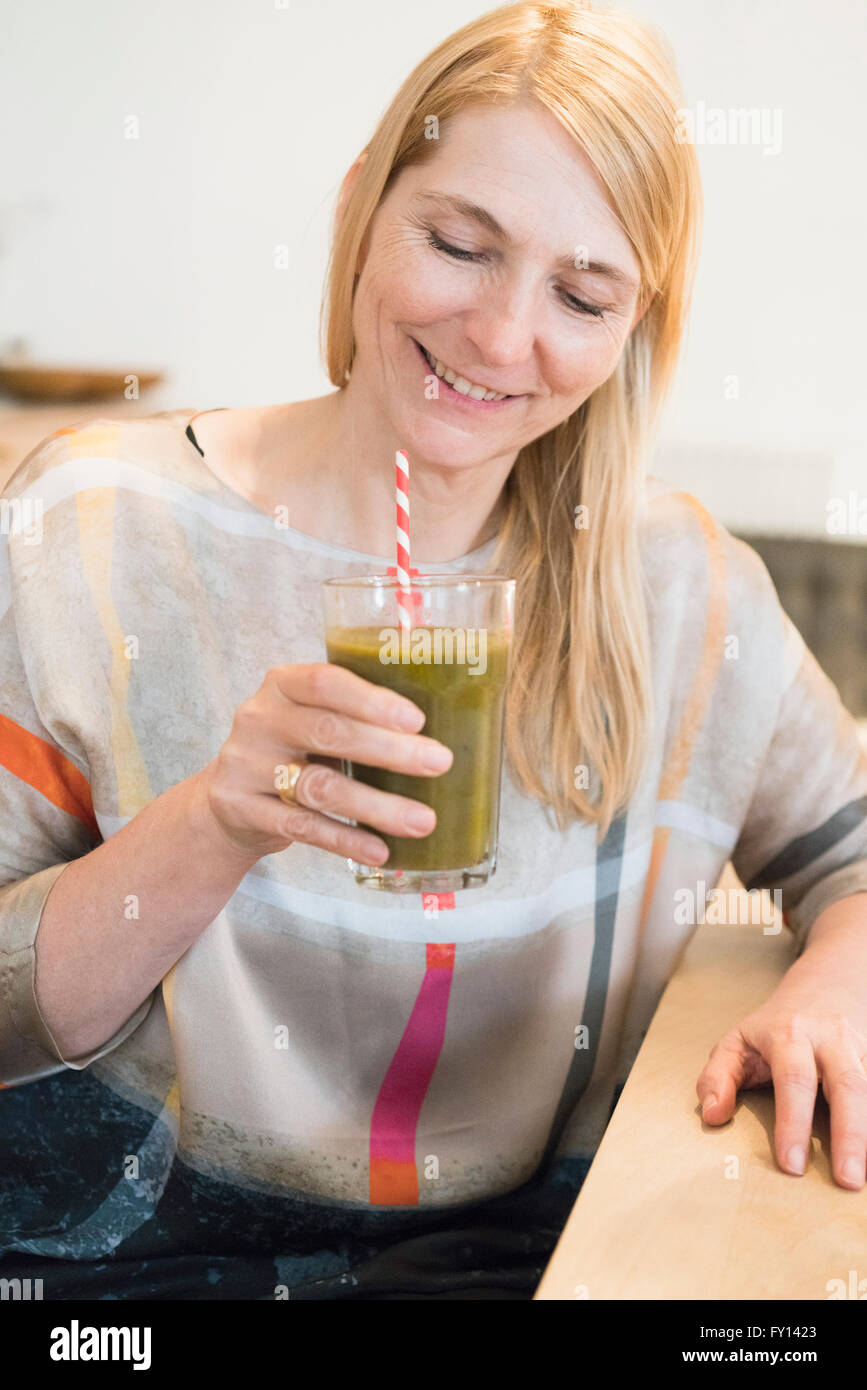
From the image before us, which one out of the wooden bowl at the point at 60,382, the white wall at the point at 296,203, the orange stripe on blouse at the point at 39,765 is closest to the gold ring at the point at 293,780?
the orange stripe on blouse at the point at 39,765

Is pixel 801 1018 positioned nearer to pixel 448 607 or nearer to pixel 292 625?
pixel 448 607

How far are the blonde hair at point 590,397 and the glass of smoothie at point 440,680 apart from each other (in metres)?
0.39

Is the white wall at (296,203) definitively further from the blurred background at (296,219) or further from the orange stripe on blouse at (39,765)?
the orange stripe on blouse at (39,765)

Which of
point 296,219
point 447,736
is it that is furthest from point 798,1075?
point 296,219

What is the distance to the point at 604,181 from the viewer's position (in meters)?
1.12

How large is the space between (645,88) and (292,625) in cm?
62

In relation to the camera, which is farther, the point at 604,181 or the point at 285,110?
the point at 285,110

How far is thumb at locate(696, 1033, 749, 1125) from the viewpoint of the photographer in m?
0.90

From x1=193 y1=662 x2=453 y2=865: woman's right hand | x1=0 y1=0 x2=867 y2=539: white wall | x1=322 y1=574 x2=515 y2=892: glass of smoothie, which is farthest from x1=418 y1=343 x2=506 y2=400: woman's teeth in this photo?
x1=0 y1=0 x2=867 y2=539: white wall

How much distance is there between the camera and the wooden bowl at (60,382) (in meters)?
4.41

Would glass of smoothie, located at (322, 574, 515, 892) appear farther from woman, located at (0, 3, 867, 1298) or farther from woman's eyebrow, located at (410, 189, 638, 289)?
woman's eyebrow, located at (410, 189, 638, 289)

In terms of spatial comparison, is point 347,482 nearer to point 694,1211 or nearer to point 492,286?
point 492,286

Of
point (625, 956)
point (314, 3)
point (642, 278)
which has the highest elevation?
point (314, 3)
